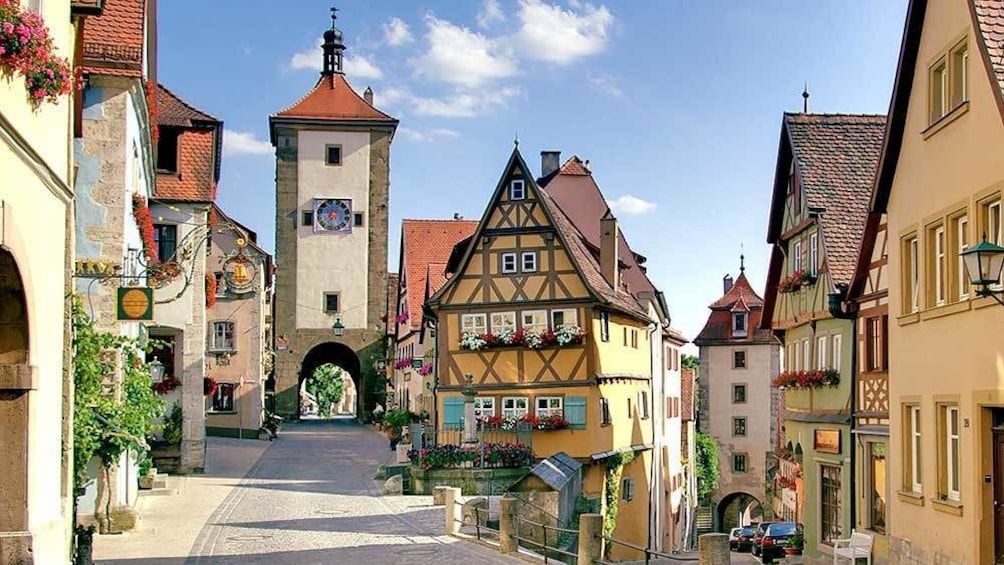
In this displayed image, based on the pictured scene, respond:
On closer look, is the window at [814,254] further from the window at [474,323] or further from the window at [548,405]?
the window at [474,323]

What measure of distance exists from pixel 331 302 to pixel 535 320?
3073 cm

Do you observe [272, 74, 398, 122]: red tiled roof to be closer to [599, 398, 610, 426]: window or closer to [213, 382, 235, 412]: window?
[213, 382, 235, 412]: window

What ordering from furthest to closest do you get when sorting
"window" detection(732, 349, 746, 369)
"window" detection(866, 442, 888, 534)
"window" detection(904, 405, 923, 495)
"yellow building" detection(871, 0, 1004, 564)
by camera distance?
"window" detection(732, 349, 746, 369) < "window" detection(866, 442, 888, 534) < "window" detection(904, 405, 923, 495) < "yellow building" detection(871, 0, 1004, 564)

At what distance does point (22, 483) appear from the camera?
417 inches

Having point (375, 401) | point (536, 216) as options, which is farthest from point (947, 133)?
Result: point (375, 401)

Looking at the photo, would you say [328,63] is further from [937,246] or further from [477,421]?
[937,246]

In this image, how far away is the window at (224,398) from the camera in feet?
158

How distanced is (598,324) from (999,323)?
61.0 feet

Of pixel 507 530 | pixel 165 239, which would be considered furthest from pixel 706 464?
pixel 507 530

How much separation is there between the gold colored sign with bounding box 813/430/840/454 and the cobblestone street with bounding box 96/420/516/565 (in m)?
7.04

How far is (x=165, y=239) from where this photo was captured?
29.9 m

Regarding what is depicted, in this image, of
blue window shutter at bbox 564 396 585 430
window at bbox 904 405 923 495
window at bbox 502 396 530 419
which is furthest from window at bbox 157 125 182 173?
window at bbox 904 405 923 495

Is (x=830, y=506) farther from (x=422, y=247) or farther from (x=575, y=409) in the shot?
Result: (x=422, y=247)

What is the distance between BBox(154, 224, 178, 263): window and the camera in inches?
1174
